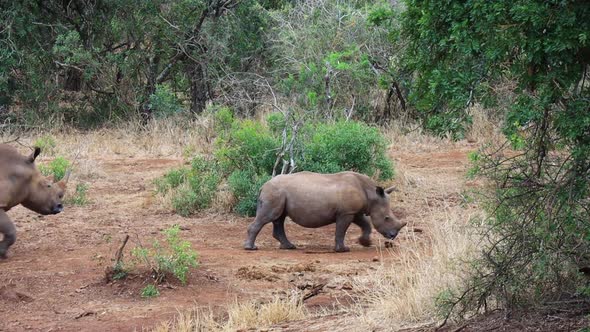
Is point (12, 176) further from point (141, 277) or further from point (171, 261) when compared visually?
point (171, 261)

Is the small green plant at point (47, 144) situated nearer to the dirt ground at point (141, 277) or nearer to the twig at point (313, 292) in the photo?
the dirt ground at point (141, 277)

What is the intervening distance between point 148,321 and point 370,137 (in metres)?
6.14

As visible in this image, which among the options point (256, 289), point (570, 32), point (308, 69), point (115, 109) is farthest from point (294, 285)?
point (115, 109)

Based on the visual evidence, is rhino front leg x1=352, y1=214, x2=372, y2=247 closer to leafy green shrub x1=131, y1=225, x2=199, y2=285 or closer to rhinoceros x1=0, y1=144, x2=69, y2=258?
leafy green shrub x1=131, y1=225, x2=199, y2=285

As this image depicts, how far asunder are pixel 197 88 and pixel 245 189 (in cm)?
916

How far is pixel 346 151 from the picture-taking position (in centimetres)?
1395

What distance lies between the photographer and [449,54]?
6613 millimetres

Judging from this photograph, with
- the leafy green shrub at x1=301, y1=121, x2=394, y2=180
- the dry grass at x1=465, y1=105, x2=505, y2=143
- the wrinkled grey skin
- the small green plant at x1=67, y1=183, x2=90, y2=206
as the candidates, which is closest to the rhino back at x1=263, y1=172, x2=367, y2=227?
the wrinkled grey skin

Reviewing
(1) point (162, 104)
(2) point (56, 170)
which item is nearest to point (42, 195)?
(2) point (56, 170)

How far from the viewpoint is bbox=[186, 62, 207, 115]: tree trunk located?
867 inches

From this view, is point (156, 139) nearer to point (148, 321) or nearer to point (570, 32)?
point (148, 321)

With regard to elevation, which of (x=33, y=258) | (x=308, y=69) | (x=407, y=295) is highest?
(x=308, y=69)

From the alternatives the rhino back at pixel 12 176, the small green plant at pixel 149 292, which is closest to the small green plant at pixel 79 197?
the rhino back at pixel 12 176

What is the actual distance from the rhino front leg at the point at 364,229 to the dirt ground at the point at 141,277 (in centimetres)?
14
